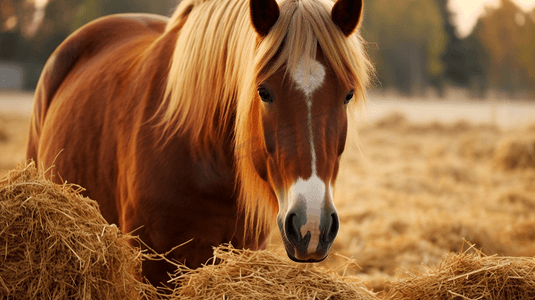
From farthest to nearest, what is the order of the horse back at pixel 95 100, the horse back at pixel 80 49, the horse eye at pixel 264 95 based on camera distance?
the horse back at pixel 80 49
the horse back at pixel 95 100
the horse eye at pixel 264 95

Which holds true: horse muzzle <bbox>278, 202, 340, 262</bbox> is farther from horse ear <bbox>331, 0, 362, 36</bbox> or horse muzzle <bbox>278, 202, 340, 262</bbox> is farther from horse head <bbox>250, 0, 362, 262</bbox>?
horse ear <bbox>331, 0, 362, 36</bbox>

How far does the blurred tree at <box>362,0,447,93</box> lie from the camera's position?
34438 mm

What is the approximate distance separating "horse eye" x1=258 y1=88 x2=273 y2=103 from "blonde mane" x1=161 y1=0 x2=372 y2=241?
0.15 ft

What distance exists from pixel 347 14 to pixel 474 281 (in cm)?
131

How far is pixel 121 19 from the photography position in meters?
3.80

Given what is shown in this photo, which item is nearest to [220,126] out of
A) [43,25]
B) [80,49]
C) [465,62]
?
[80,49]

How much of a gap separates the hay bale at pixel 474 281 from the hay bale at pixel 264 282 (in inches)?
10.3

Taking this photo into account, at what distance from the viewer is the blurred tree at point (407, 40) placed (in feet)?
113

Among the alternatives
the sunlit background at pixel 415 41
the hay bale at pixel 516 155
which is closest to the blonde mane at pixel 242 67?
the hay bale at pixel 516 155

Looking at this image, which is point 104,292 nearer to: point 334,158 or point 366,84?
point 334,158

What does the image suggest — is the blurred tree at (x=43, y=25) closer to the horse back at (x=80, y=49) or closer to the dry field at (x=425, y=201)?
the dry field at (x=425, y=201)

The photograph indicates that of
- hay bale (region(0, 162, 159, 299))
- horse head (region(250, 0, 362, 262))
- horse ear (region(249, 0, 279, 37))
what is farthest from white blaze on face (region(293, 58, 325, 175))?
hay bale (region(0, 162, 159, 299))

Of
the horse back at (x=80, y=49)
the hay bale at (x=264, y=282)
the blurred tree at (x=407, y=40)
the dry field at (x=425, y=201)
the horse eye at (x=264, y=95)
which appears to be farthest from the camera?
the blurred tree at (x=407, y=40)

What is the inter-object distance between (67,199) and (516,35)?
30.8 metres
